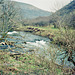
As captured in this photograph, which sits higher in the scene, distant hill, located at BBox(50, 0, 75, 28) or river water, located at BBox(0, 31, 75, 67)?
distant hill, located at BBox(50, 0, 75, 28)

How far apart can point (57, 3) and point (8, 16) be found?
4647 mm

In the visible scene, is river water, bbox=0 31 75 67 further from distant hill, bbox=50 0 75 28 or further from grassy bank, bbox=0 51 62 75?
distant hill, bbox=50 0 75 28

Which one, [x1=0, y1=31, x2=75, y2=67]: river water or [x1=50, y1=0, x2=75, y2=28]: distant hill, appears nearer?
[x1=0, y1=31, x2=75, y2=67]: river water

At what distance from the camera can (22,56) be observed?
1067cm

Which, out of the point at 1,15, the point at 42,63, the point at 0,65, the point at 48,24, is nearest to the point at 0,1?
the point at 1,15

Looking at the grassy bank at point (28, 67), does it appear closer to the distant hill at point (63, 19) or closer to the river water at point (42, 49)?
the river water at point (42, 49)

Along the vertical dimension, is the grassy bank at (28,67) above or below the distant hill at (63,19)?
below

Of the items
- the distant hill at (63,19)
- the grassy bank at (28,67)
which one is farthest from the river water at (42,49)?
the distant hill at (63,19)

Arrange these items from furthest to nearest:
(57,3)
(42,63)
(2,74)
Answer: (57,3) < (2,74) < (42,63)

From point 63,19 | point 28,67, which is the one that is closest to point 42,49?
point 28,67

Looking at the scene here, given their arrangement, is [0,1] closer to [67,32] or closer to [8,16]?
[8,16]

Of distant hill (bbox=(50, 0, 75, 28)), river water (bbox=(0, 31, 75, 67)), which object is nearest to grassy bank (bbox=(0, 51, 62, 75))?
river water (bbox=(0, 31, 75, 67))

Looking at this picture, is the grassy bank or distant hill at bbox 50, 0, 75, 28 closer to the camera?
the grassy bank

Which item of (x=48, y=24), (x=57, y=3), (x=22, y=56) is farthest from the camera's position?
(x=48, y=24)
